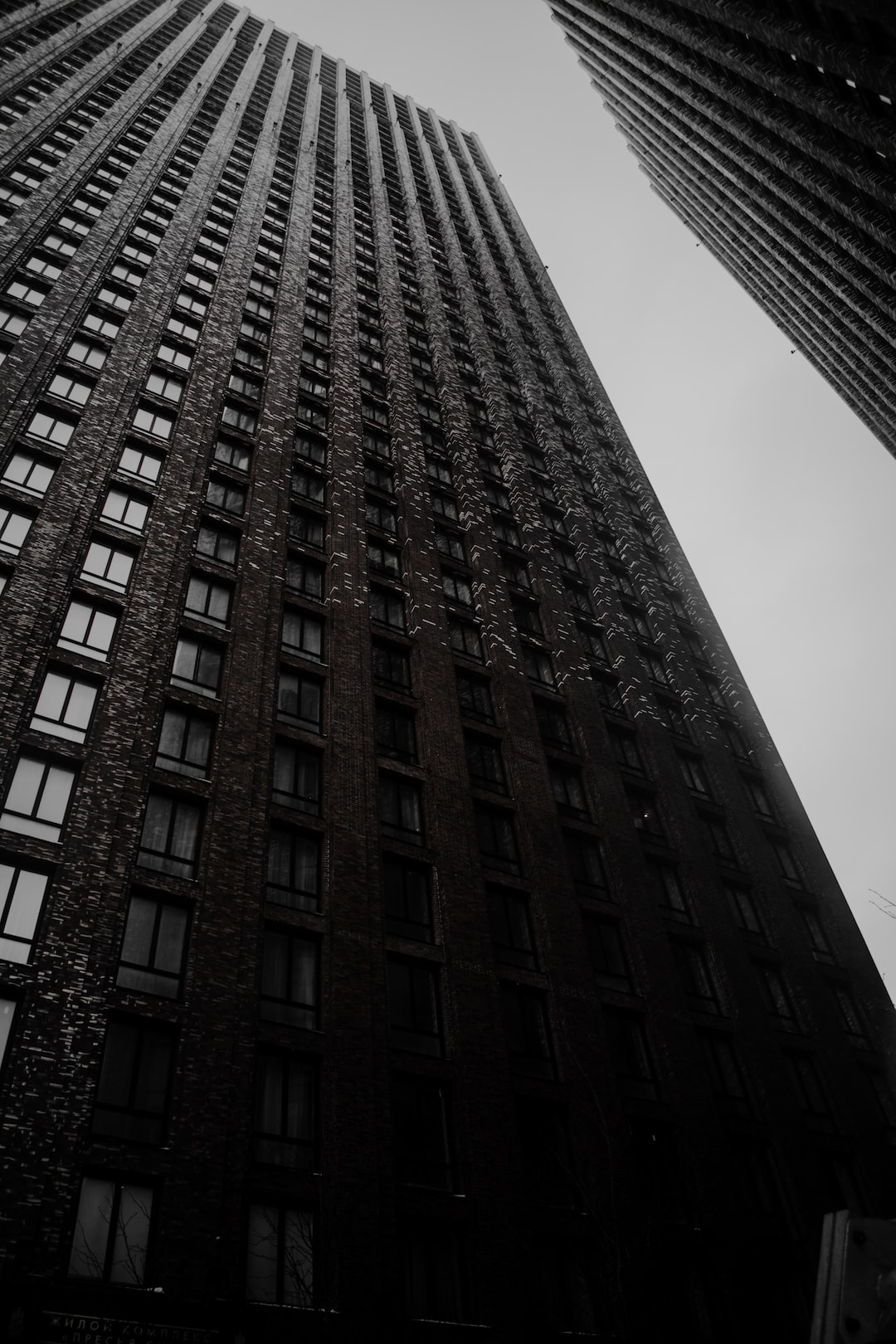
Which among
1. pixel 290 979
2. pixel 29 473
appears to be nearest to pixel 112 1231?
pixel 290 979

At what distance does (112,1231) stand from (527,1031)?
10719 mm

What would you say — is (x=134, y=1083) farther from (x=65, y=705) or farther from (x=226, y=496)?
(x=226, y=496)

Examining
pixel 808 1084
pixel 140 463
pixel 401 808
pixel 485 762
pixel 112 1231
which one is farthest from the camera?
pixel 140 463

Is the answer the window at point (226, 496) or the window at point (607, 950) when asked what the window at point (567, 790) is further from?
the window at point (226, 496)

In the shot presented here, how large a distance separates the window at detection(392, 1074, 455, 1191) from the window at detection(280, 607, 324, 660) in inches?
499

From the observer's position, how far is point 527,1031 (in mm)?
23359

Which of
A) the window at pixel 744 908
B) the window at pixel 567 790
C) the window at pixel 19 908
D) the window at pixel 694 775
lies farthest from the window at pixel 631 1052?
the window at pixel 19 908

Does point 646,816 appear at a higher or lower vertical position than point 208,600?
lower

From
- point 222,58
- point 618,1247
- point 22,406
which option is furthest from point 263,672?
point 222,58

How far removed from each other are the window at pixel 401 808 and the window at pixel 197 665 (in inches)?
209

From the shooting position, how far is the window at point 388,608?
105 feet

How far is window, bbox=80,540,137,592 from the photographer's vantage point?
26.5 m

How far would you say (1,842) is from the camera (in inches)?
759

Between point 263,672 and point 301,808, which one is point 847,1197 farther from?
point 263,672
